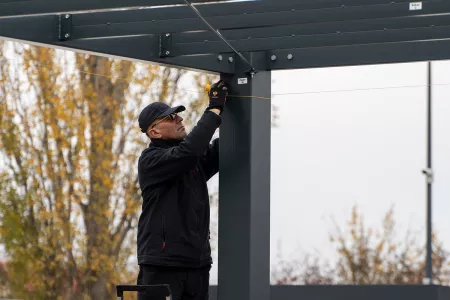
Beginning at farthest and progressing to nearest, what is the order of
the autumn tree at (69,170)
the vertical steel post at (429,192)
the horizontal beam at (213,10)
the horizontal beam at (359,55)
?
the vertical steel post at (429,192)
the autumn tree at (69,170)
the horizontal beam at (359,55)
the horizontal beam at (213,10)

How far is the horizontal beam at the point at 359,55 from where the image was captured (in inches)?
253

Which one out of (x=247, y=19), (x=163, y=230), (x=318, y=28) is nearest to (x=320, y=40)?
(x=318, y=28)

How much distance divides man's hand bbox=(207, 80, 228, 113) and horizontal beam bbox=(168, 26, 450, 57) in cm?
27

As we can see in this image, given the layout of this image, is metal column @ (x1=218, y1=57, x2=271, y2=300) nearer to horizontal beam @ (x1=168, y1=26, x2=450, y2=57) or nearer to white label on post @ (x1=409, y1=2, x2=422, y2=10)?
horizontal beam @ (x1=168, y1=26, x2=450, y2=57)

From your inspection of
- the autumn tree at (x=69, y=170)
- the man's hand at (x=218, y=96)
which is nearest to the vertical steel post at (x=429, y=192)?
the autumn tree at (x=69, y=170)

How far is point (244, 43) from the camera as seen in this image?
6781 mm

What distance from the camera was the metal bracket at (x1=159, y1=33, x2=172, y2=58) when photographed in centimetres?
696

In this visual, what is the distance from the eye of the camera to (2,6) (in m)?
6.32

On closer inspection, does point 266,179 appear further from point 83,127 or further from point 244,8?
point 83,127

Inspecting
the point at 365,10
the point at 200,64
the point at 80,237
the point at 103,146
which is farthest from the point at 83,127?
the point at 365,10

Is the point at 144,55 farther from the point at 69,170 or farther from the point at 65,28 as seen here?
the point at 69,170

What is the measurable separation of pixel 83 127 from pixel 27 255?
2073 millimetres

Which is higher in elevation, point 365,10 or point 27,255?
point 365,10

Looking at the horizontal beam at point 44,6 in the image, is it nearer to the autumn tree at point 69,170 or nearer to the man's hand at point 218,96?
the man's hand at point 218,96
